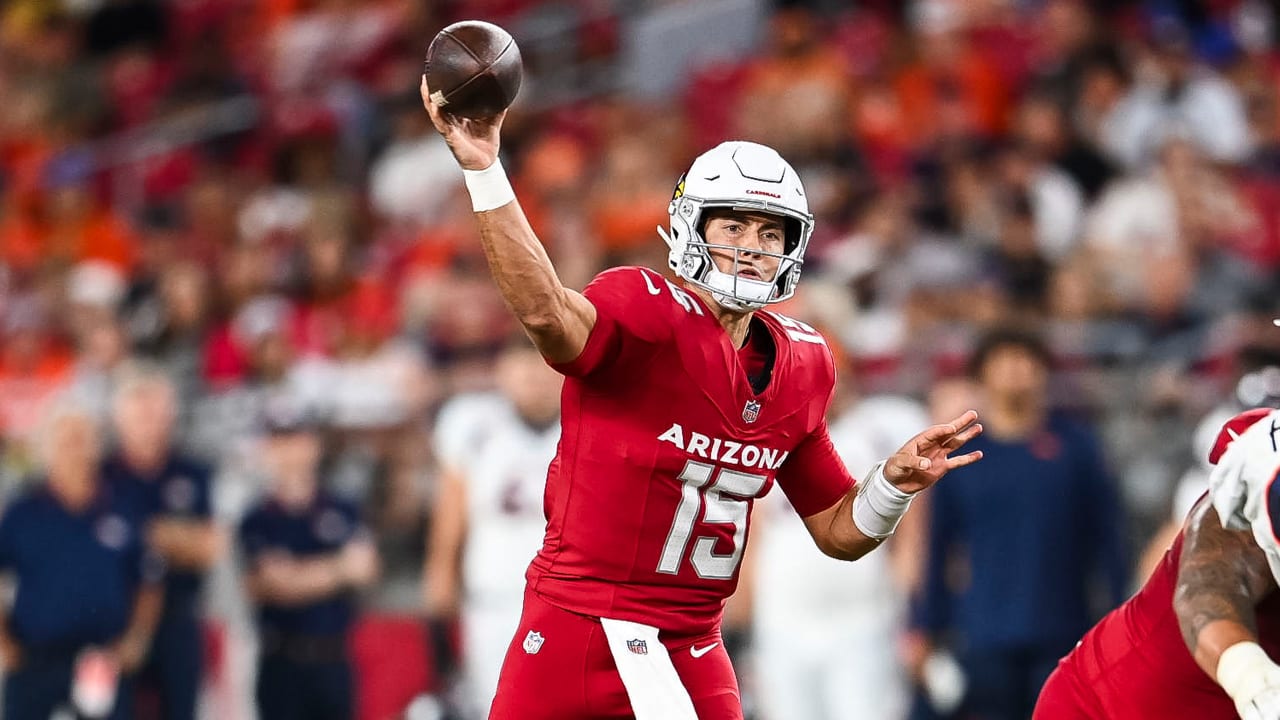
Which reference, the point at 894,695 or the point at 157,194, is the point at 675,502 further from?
the point at 157,194

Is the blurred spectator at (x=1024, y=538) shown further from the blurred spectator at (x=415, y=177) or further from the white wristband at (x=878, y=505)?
the blurred spectator at (x=415, y=177)

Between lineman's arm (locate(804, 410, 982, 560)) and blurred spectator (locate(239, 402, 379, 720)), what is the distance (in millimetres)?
4195

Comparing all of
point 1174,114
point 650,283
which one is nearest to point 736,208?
point 650,283

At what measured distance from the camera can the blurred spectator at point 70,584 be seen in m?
8.34

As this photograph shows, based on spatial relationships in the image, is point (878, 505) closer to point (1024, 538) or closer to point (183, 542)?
point (1024, 538)

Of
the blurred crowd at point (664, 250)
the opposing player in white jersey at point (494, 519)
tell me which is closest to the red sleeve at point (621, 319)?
the blurred crowd at point (664, 250)

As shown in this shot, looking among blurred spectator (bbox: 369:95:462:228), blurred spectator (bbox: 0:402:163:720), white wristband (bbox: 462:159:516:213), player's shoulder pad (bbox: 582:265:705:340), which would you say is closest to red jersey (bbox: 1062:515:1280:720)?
player's shoulder pad (bbox: 582:265:705:340)

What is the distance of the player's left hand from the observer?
15.0 ft

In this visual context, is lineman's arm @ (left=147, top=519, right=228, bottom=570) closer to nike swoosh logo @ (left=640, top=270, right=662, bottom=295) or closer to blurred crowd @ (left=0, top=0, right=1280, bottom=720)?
blurred crowd @ (left=0, top=0, right=1280, bottom=720)

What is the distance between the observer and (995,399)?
7.64m

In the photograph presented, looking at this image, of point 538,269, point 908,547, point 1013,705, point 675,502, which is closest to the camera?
point 538,269

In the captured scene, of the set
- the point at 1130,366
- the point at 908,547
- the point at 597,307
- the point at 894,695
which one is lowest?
the point at 894,695

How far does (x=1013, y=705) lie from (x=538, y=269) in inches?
161

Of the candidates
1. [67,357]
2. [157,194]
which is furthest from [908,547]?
[157,194]
